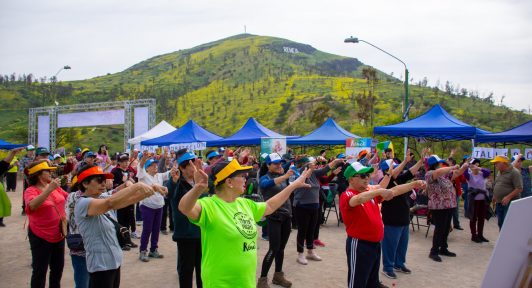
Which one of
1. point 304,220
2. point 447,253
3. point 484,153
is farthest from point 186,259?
point 484,153

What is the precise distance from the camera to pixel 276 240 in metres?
5.80

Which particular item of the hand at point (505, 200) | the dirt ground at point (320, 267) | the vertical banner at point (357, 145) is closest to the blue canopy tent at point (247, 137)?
the vertical banner at point (357, 145)

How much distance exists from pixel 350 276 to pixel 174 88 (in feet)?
251

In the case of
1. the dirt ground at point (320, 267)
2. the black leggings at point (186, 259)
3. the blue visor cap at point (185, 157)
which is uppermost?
the blue visor cap at point (185, 157)

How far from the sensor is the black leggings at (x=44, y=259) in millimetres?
4652

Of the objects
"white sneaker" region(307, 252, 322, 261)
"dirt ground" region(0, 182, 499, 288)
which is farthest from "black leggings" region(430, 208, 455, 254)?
"white sneaker" region(307, 252, 322, 261)

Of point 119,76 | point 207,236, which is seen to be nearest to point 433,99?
point 207,236

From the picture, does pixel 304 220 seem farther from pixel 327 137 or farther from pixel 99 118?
pixel 99 118

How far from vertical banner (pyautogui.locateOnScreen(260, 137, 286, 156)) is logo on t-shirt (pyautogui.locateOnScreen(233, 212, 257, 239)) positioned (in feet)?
30.5

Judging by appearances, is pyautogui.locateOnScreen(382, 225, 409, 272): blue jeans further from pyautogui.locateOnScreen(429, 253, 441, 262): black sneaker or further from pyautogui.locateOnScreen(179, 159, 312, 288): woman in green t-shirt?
pyautogui.locateOnScreen(179, 159, 312, 288): woman in green t-shirt

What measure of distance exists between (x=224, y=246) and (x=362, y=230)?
76.2 inches

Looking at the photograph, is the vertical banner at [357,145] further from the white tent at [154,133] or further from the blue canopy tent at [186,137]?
the white tent at [154,133]

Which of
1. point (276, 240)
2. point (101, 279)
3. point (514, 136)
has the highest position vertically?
point (514, 136)

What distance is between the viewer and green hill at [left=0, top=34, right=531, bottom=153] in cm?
4147
